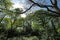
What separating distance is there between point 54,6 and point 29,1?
2261 mm

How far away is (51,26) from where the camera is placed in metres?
24.8

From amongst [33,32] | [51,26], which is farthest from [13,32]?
[51,26]

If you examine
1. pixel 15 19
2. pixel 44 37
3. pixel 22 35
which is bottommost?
pixel 22 35

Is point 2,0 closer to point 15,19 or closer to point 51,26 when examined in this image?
point 15,19

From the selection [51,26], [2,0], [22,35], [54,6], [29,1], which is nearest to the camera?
[54,6]

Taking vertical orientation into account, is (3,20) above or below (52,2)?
below

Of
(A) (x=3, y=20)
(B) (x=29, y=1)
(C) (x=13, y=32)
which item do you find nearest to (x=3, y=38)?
(A) (x=3, y=20)

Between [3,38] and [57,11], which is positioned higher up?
[57,11]

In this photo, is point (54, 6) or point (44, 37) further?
point (44, 37)

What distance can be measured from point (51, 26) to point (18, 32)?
314 inches

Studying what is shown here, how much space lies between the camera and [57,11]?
15.1 m

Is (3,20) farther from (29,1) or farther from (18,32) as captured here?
(29,1)

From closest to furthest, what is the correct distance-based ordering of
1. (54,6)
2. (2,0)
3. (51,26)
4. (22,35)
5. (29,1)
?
1. (54,6)
2. (29,1)
3. (2,0)
4. (51,26)
5. (22,35)

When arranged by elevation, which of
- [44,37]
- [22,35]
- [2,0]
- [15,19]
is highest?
[2,0]
